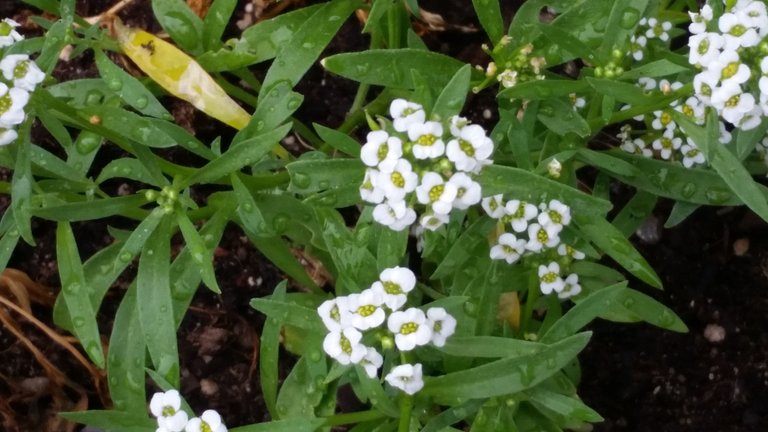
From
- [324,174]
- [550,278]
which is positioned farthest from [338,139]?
[550,278]

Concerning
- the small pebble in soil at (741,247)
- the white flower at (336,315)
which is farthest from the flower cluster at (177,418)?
the small pebble in soil at (741,247)

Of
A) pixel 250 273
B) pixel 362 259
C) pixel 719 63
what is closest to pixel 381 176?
pixel 362 259

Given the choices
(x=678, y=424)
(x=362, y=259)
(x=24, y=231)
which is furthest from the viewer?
(x=678, y=424)

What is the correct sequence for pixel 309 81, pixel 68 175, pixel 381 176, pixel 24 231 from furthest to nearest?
pixel 309 81, pixel 68 175, pixel 24 231, pixel 381 176

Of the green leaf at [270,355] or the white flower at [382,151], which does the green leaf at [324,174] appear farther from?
the green leaf at [270,355]

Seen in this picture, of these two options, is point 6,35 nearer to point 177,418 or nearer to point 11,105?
point 11,105

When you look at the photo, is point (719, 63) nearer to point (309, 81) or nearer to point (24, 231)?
point (24, 231)

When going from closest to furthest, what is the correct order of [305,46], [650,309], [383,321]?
[383,321], [305,46], [650,309]
